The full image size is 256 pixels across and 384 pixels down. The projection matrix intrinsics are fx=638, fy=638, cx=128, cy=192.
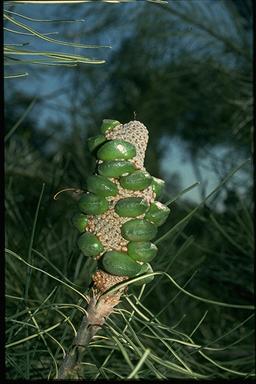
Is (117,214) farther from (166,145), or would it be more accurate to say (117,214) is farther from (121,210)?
(166,145)

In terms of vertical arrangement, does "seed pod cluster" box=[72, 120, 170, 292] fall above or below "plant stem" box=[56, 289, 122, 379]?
above

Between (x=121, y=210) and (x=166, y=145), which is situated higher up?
(x=121, y=210)

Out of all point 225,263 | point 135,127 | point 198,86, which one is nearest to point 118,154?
point 135,127

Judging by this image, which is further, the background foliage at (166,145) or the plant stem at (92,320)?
the background foliage at (166,145)

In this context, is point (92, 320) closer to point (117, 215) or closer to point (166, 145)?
point (117, 215)

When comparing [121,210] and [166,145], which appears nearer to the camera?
Answer: [121,210]

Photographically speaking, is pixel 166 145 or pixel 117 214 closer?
pixel 117 214

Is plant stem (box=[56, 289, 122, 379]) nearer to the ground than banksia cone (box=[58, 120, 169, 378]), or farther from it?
nearer to the ground

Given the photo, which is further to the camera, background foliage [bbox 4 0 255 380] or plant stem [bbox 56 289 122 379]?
background foliage [bbox 4 0 255 380]

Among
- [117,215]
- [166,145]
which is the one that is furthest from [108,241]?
[166,145]

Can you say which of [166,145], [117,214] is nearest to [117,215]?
[117,214]
